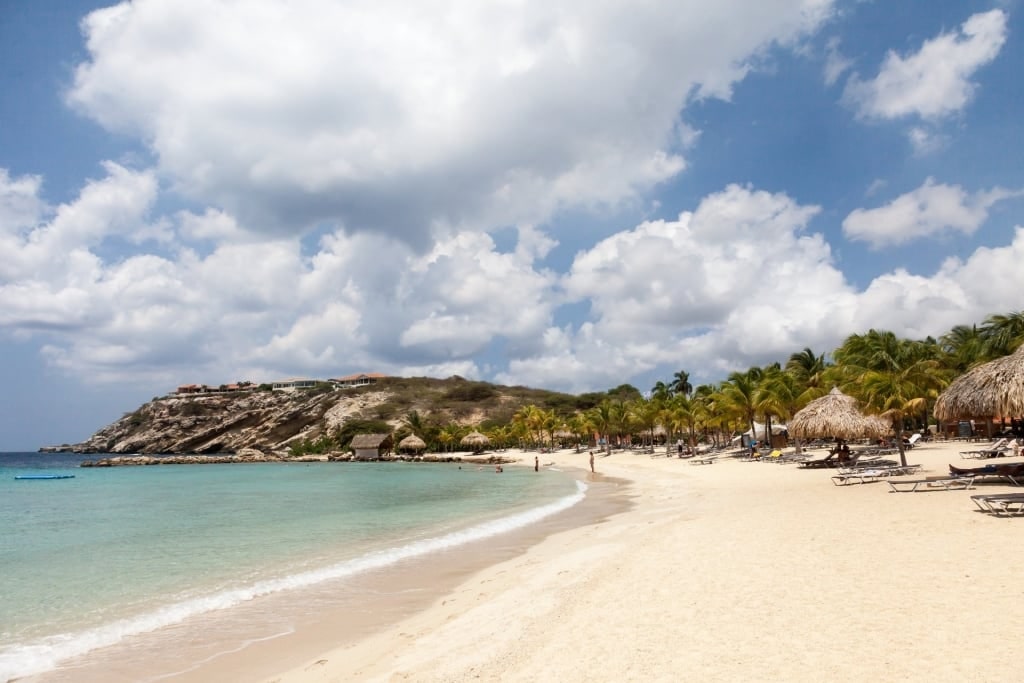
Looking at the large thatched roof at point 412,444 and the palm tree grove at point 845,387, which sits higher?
the palm tree grove at point 845,387

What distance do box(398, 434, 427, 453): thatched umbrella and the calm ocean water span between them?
56.5 m

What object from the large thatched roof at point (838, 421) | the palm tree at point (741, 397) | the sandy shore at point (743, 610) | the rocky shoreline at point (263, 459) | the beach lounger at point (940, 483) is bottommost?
the rocky shoreline at point (263, 459)

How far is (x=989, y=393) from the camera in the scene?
12516mm

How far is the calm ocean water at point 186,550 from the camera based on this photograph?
8898 mm

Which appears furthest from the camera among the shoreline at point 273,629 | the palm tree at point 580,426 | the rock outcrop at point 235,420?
the rock outcrop at point 235,420

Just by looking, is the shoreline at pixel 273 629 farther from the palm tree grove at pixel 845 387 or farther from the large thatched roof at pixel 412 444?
the large thatched roof at pixel 412 444

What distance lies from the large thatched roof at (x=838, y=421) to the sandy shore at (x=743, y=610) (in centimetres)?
1189

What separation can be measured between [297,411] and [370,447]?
4241cm

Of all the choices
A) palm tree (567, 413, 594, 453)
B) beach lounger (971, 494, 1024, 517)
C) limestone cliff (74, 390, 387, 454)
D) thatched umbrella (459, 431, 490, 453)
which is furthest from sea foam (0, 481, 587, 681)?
limestone cliff (74, 390, 387, 454)

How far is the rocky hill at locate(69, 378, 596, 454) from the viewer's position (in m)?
116

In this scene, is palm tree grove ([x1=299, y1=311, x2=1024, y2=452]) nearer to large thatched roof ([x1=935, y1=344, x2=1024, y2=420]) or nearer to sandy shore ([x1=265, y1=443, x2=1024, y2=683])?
large thatched roof ([x1=935, y1=344, x2=1024, y2=420])

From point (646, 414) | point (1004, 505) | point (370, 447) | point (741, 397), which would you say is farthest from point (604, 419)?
point (1004, 505)

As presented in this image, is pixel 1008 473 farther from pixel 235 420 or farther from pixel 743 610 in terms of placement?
pixel 235 420

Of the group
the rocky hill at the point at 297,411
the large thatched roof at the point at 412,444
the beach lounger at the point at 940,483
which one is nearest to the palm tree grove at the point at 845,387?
the beach lounger at the point at 940,483
